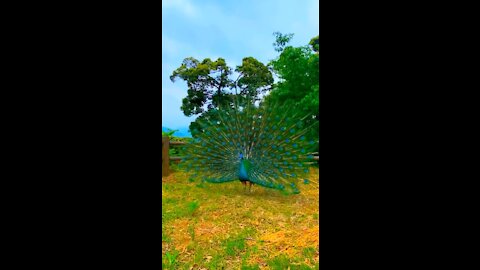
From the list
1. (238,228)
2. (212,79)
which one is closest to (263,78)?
(212,79)

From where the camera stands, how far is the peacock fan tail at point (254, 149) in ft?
12.2

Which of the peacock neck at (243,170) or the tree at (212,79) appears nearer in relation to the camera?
the peacock neck at (243,170)

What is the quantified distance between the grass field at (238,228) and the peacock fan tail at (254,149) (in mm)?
238

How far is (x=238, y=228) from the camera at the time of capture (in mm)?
2689

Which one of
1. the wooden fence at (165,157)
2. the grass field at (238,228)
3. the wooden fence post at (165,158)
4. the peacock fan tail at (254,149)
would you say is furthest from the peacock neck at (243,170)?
the wooden fence post at (165,158)

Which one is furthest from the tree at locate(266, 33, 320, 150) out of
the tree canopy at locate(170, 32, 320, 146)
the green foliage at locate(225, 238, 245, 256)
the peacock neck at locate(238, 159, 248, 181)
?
the green foliage at locate(225, 238, 245, 256)

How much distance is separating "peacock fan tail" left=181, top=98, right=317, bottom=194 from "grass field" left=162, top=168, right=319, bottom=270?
0.78 ft

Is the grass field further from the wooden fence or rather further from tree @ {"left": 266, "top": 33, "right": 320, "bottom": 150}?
tree @ {"left": 266, "top": 33, "right": 320, "bottom": 150}

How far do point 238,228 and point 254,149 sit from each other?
1345 mm

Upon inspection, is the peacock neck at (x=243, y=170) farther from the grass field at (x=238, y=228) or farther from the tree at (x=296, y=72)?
the tree at (x=296, y=72)

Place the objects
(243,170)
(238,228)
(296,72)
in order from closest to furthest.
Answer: (238,228), (243,170), (296,72)

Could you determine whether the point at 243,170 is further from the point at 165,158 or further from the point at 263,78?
the point at 263,78

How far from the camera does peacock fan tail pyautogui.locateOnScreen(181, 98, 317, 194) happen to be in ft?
12.2
